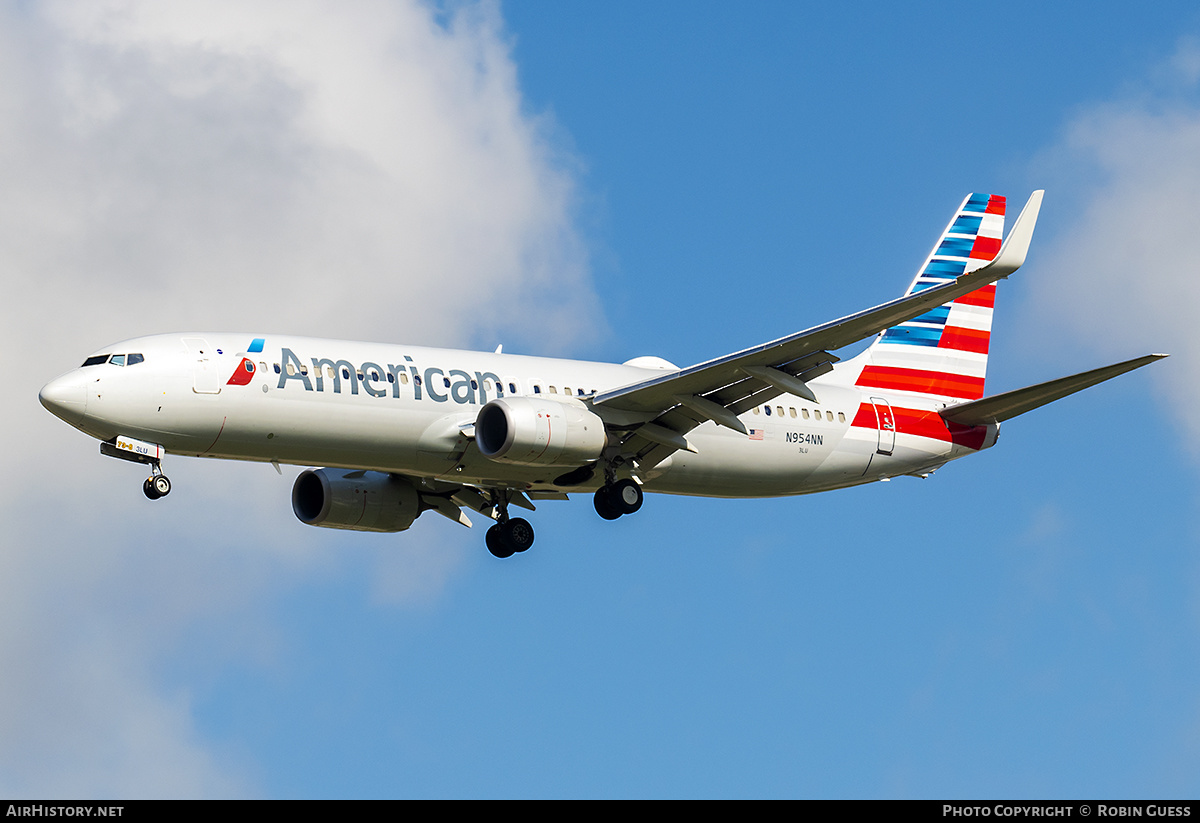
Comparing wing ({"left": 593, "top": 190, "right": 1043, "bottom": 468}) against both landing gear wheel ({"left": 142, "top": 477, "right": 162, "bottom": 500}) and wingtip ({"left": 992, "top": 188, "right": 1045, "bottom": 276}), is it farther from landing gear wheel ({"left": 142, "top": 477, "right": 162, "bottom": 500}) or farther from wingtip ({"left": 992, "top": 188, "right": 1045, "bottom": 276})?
landing gear wheel ({"left": 142, "top": 477, "right": 162, "bottom": 500})

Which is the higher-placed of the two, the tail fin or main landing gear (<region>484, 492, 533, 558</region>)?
the tail fin

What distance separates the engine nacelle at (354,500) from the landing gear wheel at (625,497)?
6447 millimetres

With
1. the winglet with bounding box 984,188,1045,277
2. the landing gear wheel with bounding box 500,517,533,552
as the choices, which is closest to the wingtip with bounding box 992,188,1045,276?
the winglet with bounding box 984,188,1045,277

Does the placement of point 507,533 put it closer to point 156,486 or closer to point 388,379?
point 388,379

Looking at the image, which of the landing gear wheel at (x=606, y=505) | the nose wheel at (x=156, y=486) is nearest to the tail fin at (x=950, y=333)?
the landing gear wheel at (x=606, y=505)

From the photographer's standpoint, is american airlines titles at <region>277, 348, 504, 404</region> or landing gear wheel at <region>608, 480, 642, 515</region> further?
landing gear wheel at <region>608, 480, 642, 515</region>

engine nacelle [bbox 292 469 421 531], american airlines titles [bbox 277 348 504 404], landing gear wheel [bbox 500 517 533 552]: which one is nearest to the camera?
american airlines titles [bbox 277 348 504 404]

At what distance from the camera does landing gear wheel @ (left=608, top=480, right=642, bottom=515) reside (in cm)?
4119

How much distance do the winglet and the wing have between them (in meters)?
0.04

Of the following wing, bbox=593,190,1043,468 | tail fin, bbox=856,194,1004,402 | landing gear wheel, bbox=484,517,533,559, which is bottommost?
landing gear wheel, bbox=484,517,533,559

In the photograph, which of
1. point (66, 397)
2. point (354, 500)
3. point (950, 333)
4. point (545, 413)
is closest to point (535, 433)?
point (545, 413)

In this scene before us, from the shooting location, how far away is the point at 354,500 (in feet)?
143

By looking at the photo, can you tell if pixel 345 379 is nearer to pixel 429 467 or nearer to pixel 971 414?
pixel 429 467
